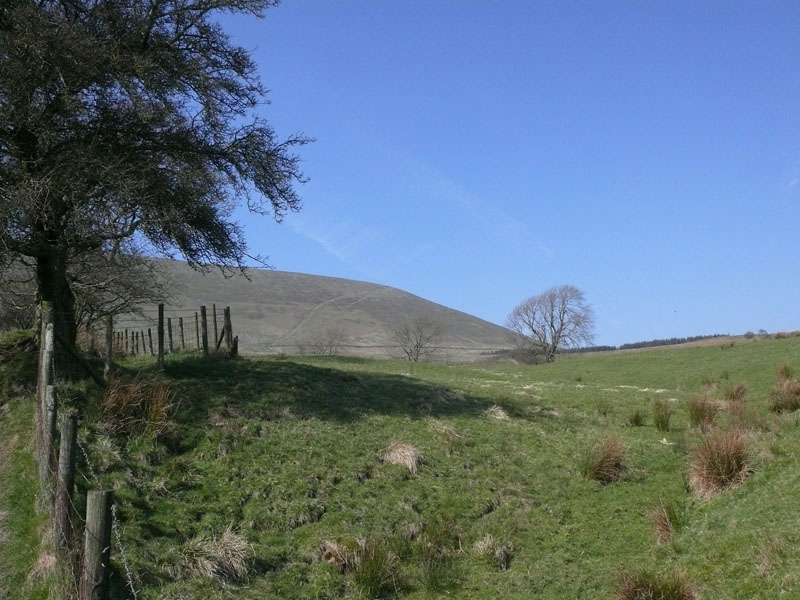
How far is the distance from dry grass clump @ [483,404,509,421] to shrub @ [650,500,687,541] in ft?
23.3

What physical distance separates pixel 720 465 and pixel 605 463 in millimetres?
2957

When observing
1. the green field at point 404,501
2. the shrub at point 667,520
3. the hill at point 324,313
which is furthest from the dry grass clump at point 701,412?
the hill at point 324,313

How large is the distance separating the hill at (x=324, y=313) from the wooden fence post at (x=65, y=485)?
89.3 meters

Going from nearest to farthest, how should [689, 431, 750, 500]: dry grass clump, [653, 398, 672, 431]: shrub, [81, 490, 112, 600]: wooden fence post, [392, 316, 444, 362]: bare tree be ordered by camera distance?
1. [81, 490, 112, 600]: wooden fence post
2. [689, 431, 750, 500]: dry grass clump
3. [653, 398, 672, 431]: shrub
4. [392, 316, 444, 362]: bare tree

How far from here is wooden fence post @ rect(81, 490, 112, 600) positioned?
6.64 m

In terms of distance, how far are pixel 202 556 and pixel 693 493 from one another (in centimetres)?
776

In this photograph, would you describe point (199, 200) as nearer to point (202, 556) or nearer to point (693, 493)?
point (202, 556)

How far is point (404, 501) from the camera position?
1262 centimetres

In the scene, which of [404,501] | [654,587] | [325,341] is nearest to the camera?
[654,587]

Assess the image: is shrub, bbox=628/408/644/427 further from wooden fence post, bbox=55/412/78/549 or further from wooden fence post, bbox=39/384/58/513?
wooden fence post, bbox=55/412/78/549

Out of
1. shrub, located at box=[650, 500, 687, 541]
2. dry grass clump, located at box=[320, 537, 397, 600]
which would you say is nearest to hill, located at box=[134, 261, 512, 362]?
dry grass clump, located at box=[320, 537, 397, 600]

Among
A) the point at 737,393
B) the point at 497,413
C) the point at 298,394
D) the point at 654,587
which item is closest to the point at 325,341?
the point at 737,393

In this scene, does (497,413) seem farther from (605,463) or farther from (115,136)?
(115,136)

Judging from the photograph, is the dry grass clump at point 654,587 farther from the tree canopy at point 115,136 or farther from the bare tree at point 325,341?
the bare tree at point 325,341
